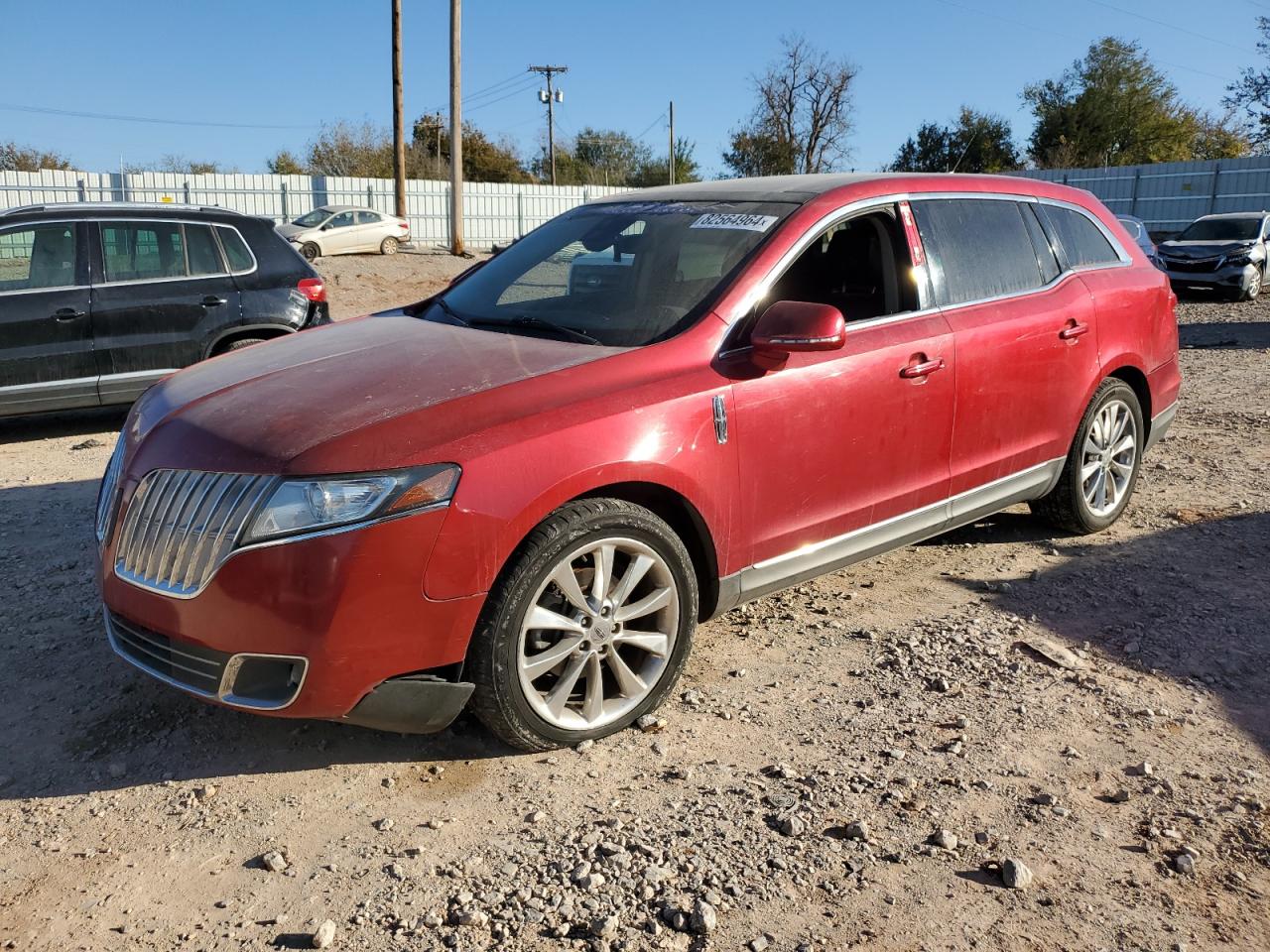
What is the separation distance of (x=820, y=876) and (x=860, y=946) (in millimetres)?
270

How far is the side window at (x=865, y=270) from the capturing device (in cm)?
428

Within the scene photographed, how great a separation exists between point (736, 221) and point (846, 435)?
937 millimetres

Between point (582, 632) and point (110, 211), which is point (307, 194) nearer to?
point (110, 211)

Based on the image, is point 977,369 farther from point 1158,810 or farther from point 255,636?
point 255,636

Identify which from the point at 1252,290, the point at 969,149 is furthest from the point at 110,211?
the point at 969,149

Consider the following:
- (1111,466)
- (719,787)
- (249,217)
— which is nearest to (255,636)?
(719,787)

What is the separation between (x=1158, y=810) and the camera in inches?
120

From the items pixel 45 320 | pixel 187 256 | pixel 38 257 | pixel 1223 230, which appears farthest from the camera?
pixel 1223 230

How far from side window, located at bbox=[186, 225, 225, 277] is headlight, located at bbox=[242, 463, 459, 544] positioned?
19.9 feet

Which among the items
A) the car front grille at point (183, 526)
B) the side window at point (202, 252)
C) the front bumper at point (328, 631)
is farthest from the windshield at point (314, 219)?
the front bumper at point (328, 631)

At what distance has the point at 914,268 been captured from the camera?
171 inches

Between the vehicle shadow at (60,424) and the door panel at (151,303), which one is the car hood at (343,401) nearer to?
the door panel at (151,303)

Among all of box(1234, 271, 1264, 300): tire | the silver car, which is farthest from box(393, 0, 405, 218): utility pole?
box(1234, 271, 1264, 300): tire

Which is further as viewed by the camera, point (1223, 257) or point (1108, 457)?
point (1223, 257)
